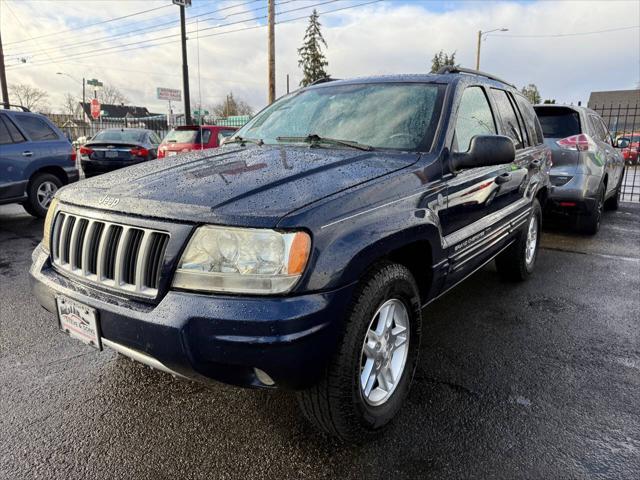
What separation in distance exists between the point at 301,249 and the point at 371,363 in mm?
732

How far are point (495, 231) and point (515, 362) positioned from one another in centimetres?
97

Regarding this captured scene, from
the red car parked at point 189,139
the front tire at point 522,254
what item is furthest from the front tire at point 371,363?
the red car parked at point 189,139

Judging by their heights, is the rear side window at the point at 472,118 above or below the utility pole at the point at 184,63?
below

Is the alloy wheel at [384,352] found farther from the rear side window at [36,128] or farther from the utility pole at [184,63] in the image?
the utility pole at [184,63]

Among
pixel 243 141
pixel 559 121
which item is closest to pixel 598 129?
pixel 559 121

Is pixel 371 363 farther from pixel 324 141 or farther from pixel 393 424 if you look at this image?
pixel 324 141

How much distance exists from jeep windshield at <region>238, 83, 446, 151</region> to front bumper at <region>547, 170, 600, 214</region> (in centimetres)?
399

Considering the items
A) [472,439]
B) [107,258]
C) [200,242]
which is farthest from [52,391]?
[472,439]

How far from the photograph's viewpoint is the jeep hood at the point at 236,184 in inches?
71.9

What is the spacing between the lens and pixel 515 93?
4332mm

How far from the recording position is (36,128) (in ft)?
24.0

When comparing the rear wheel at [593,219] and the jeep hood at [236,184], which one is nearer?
the jeep hood at [236,184]

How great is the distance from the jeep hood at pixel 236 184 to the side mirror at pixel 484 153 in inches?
12.0

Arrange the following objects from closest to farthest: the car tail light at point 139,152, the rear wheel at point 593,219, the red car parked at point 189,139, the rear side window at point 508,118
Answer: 1. the rear side window at point 508,118
2. the rear wheel at point 593,219
3. the red car parked at point 189,139
4. the car tail light at point 139,152
